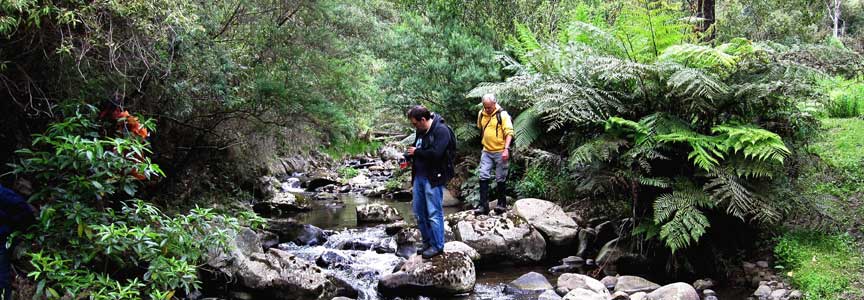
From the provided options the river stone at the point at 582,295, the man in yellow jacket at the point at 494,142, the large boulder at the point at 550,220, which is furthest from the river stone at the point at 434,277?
the man in yellow jacket at the point at 494,142

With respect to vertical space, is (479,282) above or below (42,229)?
below

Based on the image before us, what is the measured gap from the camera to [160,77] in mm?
6355

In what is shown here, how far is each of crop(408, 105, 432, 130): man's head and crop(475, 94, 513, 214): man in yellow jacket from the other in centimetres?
191

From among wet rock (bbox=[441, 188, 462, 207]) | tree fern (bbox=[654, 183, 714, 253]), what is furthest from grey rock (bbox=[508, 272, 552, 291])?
wet rock (bbox=[441, 188, 462, 207])

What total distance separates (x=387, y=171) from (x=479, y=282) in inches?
504

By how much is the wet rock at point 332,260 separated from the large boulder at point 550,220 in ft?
8.08

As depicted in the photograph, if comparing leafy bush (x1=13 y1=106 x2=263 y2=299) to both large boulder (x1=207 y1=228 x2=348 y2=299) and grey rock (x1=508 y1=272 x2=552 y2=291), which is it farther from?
grey rock (x1=508 y1=272 x2=552 y2=291)

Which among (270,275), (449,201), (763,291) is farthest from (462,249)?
(449,201)

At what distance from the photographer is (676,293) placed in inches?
219

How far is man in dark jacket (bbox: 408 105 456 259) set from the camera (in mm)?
5977

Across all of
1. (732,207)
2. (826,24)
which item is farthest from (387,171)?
(826,24)

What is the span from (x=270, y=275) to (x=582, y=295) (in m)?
3.23

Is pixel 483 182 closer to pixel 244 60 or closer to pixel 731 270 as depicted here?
pixel 731 270

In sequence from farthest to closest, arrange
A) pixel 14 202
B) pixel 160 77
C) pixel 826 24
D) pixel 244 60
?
1. pixel 826 24
2. pixel 244 60
3. pixel 160 77
4. pixel 14 202
